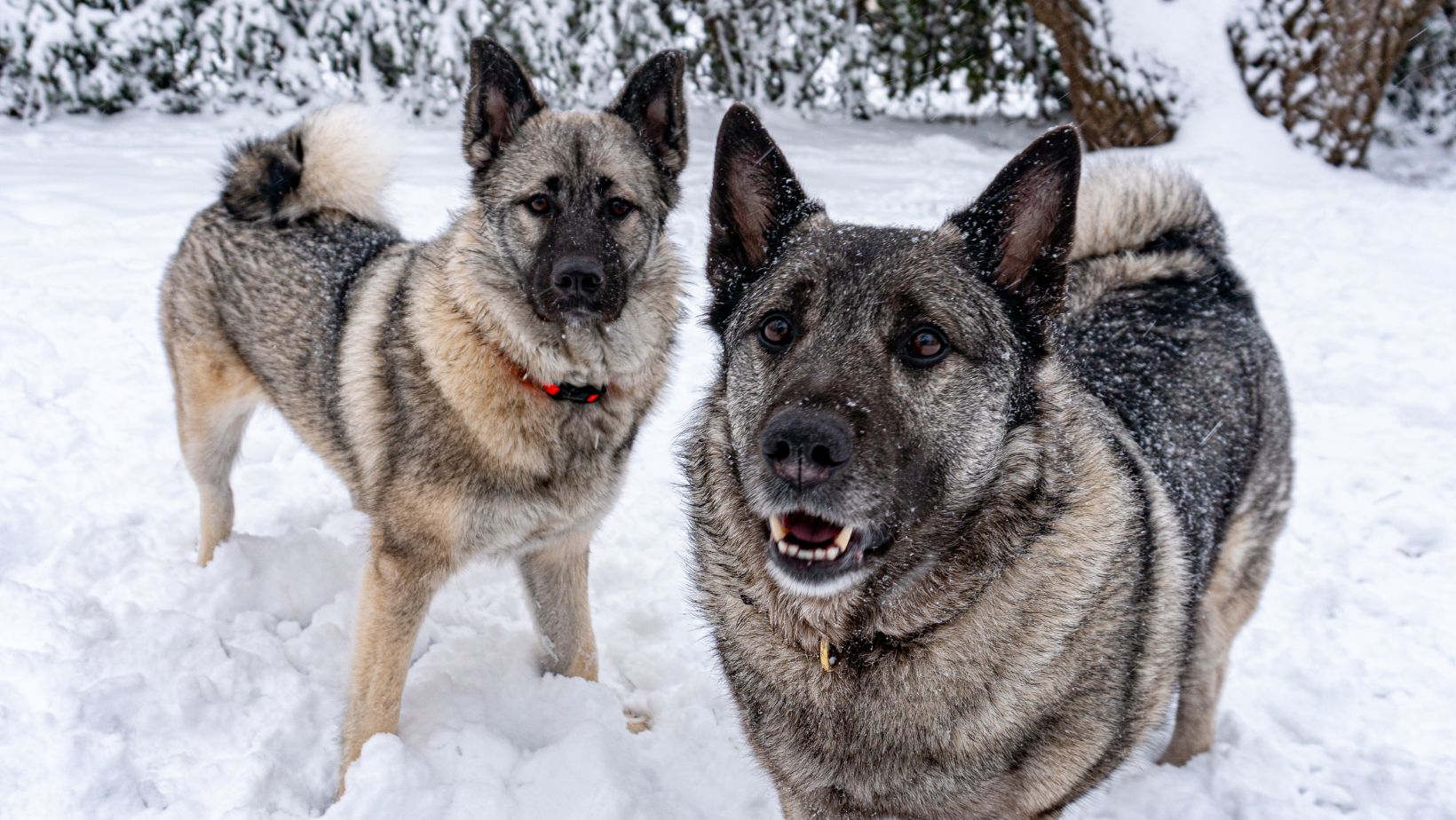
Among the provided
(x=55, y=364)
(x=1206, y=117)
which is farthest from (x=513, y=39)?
(x=1206, y=117)

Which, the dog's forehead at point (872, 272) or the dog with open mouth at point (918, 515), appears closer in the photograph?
the dog with open mouth at point (918, 515)

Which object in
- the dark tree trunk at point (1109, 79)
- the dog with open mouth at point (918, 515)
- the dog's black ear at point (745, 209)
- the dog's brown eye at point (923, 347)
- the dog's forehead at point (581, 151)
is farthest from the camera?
the dark tree trunk at point (1109, 79)

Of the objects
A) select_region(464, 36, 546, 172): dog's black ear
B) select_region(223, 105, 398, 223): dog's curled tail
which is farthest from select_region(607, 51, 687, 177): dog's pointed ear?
select_region(223, 105, 398, 223): dog's curled tail

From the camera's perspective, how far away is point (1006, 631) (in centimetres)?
198

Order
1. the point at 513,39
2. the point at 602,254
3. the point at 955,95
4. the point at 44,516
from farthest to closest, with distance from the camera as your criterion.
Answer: the point at 955,95
the point at 513,39
the point at 44,516
the point at 602,254

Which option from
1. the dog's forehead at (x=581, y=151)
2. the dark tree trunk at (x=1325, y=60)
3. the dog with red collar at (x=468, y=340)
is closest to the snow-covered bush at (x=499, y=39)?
the dark tree trunk at (x=1325, y=60)

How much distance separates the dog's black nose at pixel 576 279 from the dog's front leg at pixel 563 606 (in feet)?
2.85

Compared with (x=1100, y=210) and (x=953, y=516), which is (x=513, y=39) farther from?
(x=953, y=516)

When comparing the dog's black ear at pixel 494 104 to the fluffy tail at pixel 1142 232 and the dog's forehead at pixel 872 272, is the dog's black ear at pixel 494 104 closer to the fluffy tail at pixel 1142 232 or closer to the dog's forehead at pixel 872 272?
the dog's forehead at pixel 872 272

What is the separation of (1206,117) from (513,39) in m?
6.74

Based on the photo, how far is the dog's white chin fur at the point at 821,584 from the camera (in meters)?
1.80

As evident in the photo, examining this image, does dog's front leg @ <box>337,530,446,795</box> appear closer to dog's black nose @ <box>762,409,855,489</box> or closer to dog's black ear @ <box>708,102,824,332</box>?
dog's black ear @ <box>708,102,824,332</box>

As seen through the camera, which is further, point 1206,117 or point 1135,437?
point 1206,117

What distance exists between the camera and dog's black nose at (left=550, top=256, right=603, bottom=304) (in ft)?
9.48
